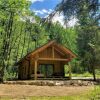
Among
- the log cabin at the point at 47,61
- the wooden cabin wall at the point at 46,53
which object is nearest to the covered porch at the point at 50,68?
the log cabin at the point at 47,61

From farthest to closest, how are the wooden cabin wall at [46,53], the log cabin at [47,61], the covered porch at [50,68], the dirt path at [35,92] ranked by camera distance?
the covered porch at [50,68] → the wooden cabin wall at [46,53] → the log cabin at [47,61] → the dirt path at [35,92]

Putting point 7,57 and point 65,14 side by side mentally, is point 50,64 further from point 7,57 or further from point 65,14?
point 65,14

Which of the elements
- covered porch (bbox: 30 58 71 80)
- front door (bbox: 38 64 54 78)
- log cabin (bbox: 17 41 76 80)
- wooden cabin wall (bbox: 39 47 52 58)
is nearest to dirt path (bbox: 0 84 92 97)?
log cabin (bbox: 17 41 76 80)

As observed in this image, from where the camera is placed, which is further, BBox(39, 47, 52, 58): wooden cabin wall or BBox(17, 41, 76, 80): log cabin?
BBox(39, 47, 52, 58): wooden cabin wall

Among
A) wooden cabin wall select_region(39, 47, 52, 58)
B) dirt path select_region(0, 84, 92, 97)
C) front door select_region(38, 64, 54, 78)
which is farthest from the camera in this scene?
front door select_region(38, 64, 54, 78)

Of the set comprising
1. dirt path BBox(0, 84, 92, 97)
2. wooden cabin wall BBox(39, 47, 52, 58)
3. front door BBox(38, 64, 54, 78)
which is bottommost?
dirt path BBox(0, 84, 92, 97)

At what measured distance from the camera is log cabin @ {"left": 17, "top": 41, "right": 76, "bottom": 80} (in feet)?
103

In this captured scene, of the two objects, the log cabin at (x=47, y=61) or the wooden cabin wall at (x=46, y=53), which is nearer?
the log cabin at (x=47, y=61)

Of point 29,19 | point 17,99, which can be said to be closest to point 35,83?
point 17,99

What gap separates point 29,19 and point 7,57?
994 centimetres

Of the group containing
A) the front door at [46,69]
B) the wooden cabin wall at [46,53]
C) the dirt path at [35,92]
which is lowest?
the dirt path at [35,92]

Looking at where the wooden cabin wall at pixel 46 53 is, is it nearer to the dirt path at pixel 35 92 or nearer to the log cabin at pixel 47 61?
the log cabin at pixel 47 61

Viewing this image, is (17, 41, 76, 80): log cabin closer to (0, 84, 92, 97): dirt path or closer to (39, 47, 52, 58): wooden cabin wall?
(39, 47, 52, 58): wooden cabin wall

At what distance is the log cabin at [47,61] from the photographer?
31391 mm
